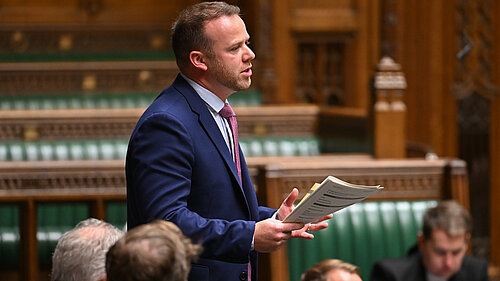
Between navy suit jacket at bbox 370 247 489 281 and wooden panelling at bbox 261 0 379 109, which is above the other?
wooden panelling at bbox 261 0 379 109

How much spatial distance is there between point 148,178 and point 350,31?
17.6ft

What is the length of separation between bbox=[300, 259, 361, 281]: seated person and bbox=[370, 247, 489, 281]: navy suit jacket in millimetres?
674

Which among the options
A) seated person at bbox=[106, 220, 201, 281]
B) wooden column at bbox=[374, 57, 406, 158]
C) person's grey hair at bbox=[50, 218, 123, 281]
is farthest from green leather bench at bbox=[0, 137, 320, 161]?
seated person at bbox=[106, 220, 201, 281]

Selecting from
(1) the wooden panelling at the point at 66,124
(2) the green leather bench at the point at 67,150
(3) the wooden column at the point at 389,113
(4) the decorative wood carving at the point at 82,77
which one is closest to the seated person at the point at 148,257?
(3) the wooden column at the point at 389,113

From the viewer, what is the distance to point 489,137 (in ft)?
21.0

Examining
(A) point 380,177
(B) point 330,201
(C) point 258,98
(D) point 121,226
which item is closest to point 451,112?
(C) point 258,98

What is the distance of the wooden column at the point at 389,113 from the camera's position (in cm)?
388

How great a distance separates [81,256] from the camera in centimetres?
178

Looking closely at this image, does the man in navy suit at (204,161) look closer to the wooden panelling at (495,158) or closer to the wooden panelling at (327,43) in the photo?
the wooden panelling at (495,158)

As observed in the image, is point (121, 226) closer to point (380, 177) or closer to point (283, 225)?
point (380, 177)

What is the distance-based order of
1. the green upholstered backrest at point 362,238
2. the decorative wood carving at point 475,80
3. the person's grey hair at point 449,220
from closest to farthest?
1. the person's grey hair at point 449,220
2. the green upholstered backrest at point 362,238
3. the decorative wood carving at point 475,80

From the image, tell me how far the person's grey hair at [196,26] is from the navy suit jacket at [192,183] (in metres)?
0.10

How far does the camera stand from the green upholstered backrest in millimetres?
3119

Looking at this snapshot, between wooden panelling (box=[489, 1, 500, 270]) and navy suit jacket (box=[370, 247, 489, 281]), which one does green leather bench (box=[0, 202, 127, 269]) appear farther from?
wooden panelling (box=[489, 1, 500, 270])
